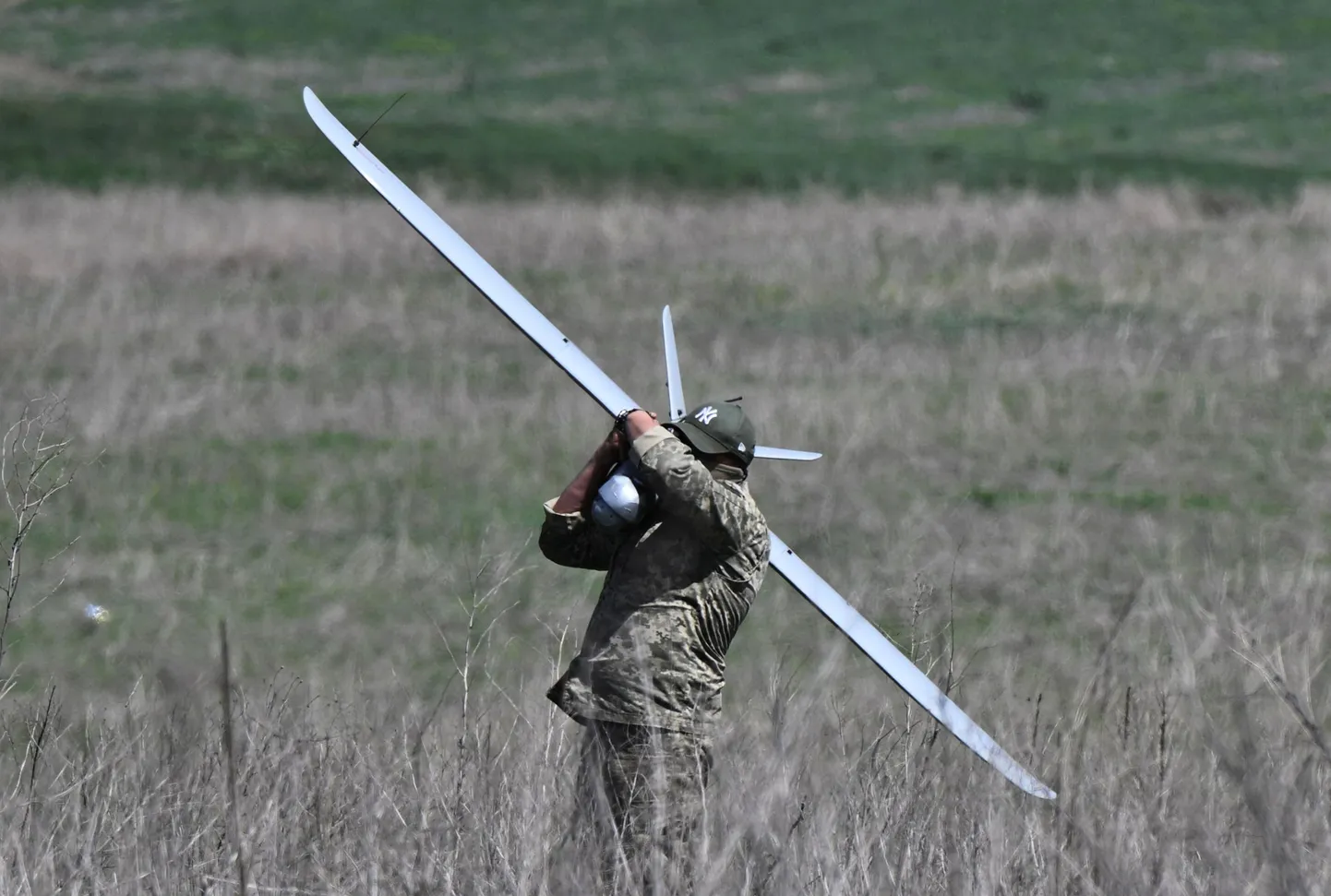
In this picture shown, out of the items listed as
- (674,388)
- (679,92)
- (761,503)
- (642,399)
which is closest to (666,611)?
(674,388)

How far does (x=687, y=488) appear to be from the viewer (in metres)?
4.85

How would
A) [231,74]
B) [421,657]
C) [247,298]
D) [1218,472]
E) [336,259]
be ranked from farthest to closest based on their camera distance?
[231,74] < [336,259] < [247,298] < [1218,472] < [421,657]

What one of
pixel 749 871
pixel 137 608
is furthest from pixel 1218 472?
pixel 749 871

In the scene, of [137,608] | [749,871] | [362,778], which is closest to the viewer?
[749,871]

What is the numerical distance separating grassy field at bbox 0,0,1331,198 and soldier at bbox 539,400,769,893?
963 inches

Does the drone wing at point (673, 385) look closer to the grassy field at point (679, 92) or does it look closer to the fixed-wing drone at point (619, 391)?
the fixed-wing drone at point (619, 391)

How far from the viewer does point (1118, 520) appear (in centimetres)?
1261

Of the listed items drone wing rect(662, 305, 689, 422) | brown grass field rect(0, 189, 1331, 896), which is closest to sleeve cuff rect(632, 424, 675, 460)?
drone wing rect(662, 305, 689, 422)

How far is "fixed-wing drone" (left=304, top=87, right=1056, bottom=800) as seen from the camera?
5195mm

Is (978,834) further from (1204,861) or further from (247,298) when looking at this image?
(247,298)

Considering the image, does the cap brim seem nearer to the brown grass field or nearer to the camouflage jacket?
the camouflage jacket

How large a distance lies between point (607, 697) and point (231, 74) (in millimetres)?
44254

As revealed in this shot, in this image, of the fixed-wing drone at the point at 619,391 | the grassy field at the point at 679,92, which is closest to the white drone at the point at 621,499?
the fixed-wing drone at the point at 619,391

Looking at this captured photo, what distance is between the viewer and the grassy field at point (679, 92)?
31.1 m
